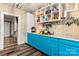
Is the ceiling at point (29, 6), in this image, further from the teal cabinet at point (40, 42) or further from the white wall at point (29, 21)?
the teal cabinet at point (40, 42)

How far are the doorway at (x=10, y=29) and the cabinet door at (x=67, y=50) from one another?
83 cm

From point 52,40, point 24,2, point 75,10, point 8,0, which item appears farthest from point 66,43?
point 8,0

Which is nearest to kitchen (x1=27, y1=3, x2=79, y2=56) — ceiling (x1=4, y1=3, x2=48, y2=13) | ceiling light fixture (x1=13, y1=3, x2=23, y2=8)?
ceiling (x1=4, y1=3, x2=48, y2=13)

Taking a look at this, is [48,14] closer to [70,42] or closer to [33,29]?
[33,29]

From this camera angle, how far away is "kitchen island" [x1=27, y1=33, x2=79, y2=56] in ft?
5.81

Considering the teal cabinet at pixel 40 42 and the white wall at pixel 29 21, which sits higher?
the white wall at pixel 29 21

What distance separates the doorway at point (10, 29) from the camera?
187cm

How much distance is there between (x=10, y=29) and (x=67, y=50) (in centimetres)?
100

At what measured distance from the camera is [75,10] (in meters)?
1.96

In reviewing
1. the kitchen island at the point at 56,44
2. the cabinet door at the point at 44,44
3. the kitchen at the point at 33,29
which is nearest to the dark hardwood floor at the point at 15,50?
the kitchen at the point at 33,29

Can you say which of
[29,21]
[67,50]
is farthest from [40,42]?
[67,50]

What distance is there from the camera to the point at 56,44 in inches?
83.0

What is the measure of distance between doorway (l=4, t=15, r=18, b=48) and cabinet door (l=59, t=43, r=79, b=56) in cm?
83

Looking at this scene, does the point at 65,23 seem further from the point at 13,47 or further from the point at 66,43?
the point at 13,47
